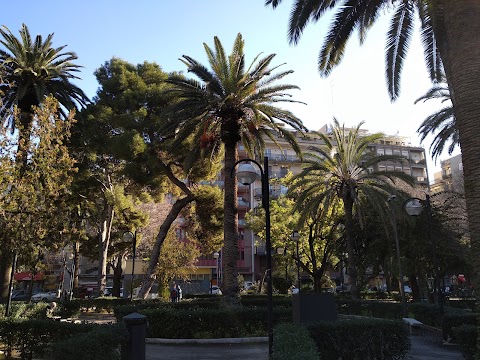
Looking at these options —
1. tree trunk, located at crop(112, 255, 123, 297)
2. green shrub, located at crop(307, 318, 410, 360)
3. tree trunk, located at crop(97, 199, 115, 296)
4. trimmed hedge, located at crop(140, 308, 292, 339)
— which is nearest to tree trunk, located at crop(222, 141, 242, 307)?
trimmed hedge, located at crop(140, 308, 292, 339)

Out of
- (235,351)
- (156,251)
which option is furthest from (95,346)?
(156,251)

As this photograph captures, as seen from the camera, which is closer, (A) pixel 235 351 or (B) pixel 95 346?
(B) pixel 95 346

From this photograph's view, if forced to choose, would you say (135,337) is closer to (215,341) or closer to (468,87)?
(215,341)

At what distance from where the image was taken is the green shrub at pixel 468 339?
8211 mm

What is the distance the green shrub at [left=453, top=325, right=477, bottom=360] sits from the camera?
8.21 meters

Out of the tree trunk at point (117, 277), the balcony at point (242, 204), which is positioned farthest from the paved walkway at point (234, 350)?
the balcony at point (242, 204)

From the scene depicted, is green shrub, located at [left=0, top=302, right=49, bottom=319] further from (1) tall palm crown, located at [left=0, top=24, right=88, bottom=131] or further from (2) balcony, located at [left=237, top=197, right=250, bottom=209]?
(2) balcony, located at [left=237, top=197, right=250, bottom=209]

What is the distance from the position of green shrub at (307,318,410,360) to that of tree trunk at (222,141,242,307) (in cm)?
816

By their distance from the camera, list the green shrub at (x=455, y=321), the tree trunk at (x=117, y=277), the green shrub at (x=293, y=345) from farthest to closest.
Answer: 1. the tree trunk at (x=117, y=277)
2. the green shrub at (x=455, y=321)
3. the green shrub at (x=293, y=345)

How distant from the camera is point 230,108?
18.1 m

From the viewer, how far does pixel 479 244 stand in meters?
6.95

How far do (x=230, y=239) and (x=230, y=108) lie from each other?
555 cm

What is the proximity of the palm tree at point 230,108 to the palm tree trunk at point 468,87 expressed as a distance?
1037 centimetres

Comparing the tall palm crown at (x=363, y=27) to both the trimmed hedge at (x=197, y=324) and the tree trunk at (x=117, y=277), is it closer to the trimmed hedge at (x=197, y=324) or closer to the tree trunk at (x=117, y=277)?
the trimmed hedge at (x=197, y=324)
